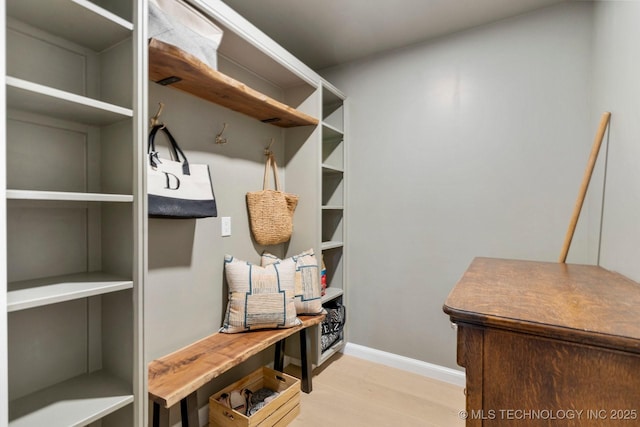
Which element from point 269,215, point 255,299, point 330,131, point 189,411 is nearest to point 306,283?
point 255,299

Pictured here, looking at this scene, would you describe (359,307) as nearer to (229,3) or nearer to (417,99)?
(417,99)

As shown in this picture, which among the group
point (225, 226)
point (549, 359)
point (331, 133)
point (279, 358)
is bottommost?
point (279, 358)

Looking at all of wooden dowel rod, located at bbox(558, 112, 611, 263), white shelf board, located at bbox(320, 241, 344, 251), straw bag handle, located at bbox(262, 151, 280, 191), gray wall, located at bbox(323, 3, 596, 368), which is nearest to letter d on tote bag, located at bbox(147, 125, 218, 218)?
straw bag handle, located at bbox(262, 151, 280, 191)

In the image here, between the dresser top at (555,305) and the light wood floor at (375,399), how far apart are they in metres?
1.19

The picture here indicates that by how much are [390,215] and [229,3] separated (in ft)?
5.97

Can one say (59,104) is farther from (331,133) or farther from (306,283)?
(331,133)

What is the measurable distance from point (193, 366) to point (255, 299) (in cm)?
47

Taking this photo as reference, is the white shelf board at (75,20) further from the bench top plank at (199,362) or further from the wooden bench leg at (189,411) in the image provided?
the wooden bench leg at (189,411)

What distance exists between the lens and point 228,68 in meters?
1.94

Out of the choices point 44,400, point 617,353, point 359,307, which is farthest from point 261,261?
point 617,353

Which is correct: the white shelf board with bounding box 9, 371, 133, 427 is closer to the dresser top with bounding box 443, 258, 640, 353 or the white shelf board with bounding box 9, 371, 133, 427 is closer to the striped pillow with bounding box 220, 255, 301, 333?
the striped pillow with bounding box 220, 255, 301, 333

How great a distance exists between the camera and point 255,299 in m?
1.81

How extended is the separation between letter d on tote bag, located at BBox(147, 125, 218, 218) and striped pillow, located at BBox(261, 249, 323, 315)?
28.4 inches

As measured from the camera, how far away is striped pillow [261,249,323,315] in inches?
82.4
